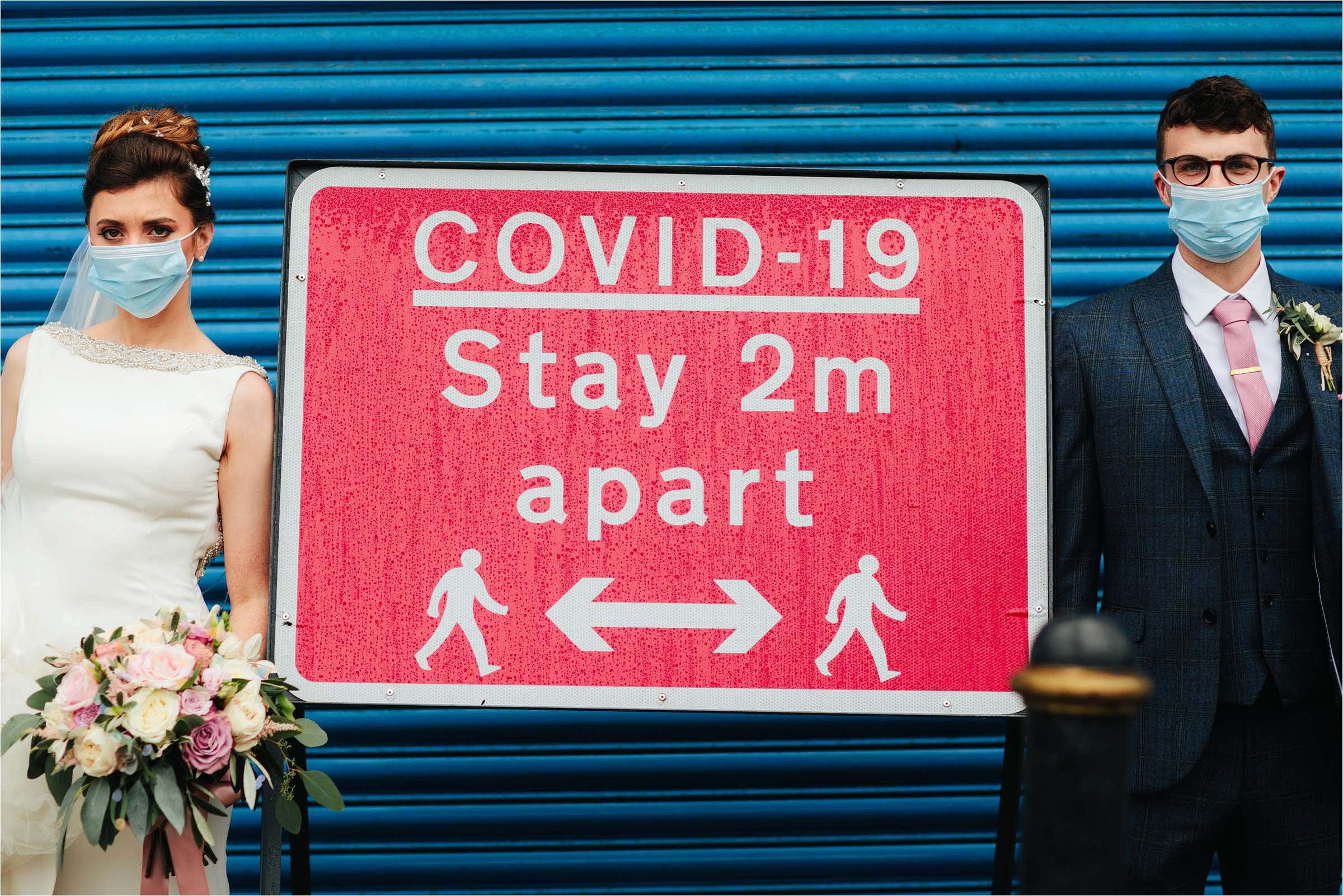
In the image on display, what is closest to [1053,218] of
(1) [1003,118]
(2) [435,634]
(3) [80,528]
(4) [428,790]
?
(1) [1003,118]

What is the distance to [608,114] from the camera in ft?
12.2

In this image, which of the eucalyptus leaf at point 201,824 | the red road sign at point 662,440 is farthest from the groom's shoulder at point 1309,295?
the eucalyptus leaf at point 201,824

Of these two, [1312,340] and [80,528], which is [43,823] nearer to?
[80,528]

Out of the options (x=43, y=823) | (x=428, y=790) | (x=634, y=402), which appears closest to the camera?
(x=43, y=823)

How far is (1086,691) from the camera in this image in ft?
4.71

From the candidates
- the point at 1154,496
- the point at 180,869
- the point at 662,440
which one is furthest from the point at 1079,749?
the point at 180,869

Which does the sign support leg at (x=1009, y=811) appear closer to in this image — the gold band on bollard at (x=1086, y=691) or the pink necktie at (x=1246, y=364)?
the pink necktie at (x=1246, y=364)

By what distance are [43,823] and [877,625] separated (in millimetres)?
1704

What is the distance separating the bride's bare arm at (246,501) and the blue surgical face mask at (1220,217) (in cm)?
199

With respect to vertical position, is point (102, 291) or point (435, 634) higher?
point (102, 291)

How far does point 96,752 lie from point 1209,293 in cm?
237

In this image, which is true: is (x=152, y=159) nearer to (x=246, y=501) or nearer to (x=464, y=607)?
(x=246, y=501)

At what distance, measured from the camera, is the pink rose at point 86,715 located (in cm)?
214

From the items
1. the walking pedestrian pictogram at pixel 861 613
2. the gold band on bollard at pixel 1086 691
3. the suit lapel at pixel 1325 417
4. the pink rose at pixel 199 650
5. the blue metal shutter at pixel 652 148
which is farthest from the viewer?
the blue metal shutter at pixel 652 148
